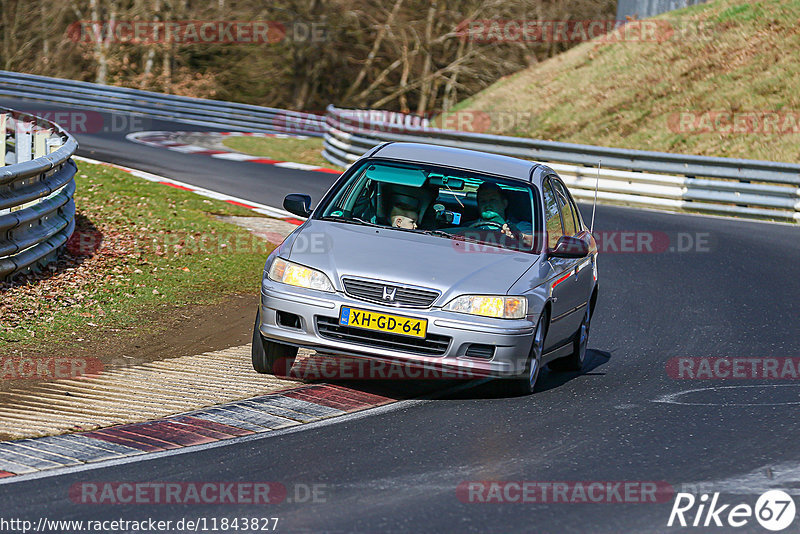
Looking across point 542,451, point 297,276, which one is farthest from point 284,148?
point 542,451

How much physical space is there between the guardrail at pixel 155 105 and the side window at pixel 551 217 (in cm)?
2395

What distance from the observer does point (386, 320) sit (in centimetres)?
752

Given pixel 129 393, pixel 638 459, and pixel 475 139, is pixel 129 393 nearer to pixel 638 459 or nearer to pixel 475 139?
pixel 638 459

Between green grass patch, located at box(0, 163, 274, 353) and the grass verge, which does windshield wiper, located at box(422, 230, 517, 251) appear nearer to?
green grass patch, located at box(0, 163, 274, 353)

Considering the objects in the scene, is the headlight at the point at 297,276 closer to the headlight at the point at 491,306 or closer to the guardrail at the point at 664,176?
the headlight at the point at 491,306

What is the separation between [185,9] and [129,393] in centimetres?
3928

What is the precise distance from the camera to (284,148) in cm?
2806

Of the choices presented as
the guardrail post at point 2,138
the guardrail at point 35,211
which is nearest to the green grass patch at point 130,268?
the guardrail at point 35,211

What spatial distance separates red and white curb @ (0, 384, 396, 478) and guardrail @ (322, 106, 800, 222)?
541 inches

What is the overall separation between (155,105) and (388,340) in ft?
88.5

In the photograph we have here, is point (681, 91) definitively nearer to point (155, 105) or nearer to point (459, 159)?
point (155, 105)

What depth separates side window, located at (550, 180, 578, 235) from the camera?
9.48 metres

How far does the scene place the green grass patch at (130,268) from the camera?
9805mm

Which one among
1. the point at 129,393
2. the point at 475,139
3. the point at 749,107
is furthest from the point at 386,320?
the point at 749,107
